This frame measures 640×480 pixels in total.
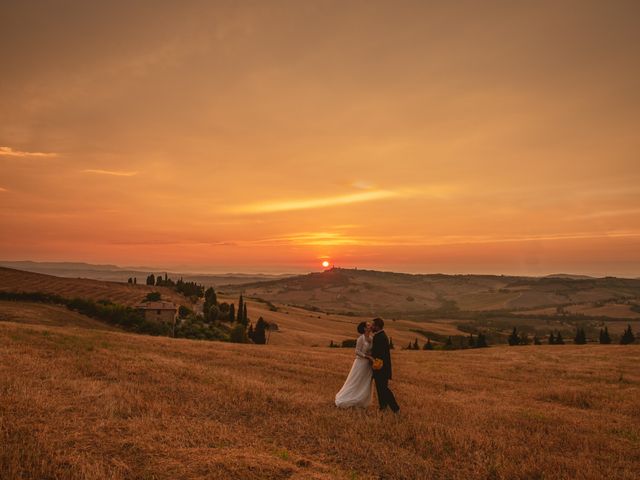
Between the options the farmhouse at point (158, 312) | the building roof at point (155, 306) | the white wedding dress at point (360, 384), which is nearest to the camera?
the white wedding dress at point (360, 384)

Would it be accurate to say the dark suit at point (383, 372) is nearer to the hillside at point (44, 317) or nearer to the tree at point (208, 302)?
the hillside at point (44, 317)

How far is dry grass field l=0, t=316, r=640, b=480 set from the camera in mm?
8578

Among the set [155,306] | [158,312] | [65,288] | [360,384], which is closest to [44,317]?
[158,312]

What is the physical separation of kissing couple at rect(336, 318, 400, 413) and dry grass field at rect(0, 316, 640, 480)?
0.59m

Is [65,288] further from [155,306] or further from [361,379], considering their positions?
[361,379]

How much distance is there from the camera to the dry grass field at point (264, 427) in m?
8.58

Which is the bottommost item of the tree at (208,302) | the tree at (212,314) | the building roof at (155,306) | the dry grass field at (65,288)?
the tree at (212,314)

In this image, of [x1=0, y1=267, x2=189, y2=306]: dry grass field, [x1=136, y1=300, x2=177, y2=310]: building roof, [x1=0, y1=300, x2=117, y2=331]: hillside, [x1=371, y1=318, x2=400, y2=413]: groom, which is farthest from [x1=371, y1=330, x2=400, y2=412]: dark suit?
[x1=0, y1=267, x2=189, y2=306]: dry grass field

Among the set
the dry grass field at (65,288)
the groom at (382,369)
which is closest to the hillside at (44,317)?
the dry grass field at (65,288)

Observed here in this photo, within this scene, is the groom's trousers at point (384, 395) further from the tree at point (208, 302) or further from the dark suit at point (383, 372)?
the tree at point (208, 302)

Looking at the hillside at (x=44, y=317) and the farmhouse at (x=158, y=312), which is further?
the farmhouse at (x=158, y=312)

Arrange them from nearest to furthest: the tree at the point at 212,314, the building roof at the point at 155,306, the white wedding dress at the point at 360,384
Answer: the white wedding dress at the point at 360,384
the building roof at the point at 155,306
the tree at the point at 212,314

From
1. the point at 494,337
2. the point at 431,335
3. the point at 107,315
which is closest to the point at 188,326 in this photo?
the point at 107,315

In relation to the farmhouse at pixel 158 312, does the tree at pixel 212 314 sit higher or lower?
lower
